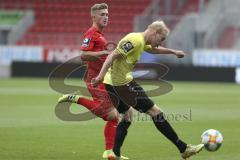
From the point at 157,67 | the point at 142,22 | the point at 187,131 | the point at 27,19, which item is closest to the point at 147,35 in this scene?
the point at 187,131

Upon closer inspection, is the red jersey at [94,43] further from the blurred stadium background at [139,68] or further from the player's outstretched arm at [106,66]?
the blurred stadium background at [139,68]

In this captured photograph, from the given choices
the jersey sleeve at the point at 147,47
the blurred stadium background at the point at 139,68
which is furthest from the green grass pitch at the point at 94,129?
the jersey sleeve at the point at 147,47

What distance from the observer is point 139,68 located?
30766 millimetres

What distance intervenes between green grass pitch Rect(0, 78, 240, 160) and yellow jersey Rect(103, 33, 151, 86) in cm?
121

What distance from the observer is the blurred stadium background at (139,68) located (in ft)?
40.3

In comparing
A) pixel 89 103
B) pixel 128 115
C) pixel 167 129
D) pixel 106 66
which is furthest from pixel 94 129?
pixel 106 66

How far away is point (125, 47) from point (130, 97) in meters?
0.83

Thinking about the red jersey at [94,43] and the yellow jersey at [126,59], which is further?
the red jersey at [94,43]

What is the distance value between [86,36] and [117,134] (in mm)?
1497

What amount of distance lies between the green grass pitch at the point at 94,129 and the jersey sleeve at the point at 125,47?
5.63 feet

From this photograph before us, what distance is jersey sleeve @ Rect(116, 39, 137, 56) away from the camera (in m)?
9.24

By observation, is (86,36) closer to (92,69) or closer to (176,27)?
(92,69)

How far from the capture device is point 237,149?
435 inches

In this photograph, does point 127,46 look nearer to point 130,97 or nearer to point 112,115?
point 130,97
